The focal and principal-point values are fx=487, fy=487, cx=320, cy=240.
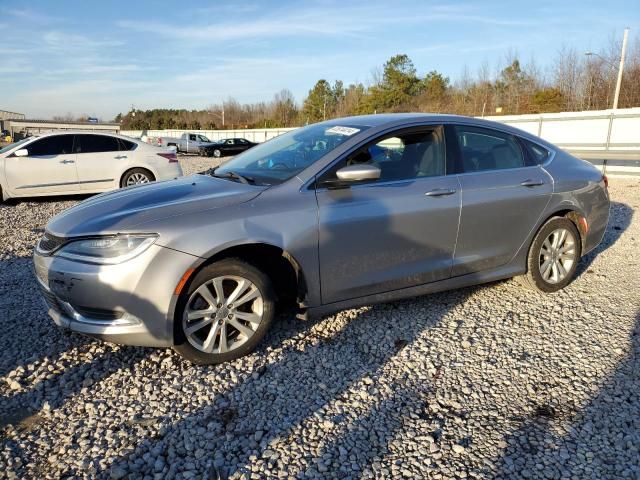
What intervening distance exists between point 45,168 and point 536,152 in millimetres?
8912

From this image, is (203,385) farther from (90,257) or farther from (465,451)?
(465,451)

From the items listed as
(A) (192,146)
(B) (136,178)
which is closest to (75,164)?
(B) (136,178)

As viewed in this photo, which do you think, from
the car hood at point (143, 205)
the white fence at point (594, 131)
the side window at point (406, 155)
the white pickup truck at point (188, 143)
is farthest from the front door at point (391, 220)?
the white pickup truck at point (188, 143)

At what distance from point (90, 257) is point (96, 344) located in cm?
A: 86

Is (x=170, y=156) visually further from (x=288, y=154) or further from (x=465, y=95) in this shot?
(x=465, y=95)

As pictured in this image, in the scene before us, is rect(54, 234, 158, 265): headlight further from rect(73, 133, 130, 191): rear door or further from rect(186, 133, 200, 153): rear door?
rect(186, 133, 200, 153): rear door

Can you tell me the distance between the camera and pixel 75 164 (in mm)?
9703

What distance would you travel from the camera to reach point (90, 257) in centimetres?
300

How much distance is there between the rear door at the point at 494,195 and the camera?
157 inches

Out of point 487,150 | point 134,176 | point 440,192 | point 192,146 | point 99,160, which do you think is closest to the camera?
point 440,192

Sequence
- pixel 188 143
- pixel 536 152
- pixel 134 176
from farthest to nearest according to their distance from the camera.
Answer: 1. pixel 188 143
2. pixel 134 176
3. pixel 536 152


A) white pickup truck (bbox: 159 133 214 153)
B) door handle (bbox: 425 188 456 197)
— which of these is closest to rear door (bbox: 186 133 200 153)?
white pickup truck (bbox: 159 133 214 153)

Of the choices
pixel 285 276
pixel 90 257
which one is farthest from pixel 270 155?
pixel 90 257

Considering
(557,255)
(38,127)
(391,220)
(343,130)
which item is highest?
(343,130)
